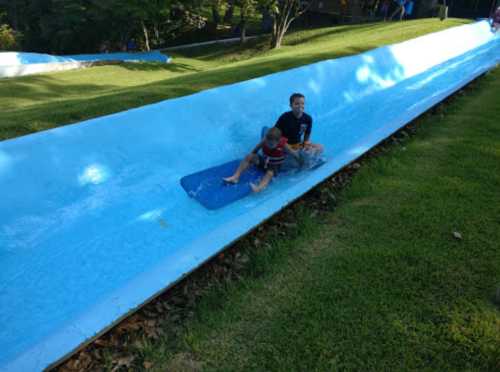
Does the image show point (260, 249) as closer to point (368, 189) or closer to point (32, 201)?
point (368, 189)

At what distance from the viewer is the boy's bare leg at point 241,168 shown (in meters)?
5.22

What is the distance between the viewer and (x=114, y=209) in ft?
15.7

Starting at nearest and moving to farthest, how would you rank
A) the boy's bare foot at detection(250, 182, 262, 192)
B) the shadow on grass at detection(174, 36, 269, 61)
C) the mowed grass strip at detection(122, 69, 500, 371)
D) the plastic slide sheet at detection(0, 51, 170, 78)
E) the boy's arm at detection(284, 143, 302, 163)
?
the mowed grass strip at detection(122, 69, 500, 371) < the boy's bare foot at detection(250, 182, 262, 192) < the boy's arm at detection(284, 143, 302, 163) < the plastic slide sheet at detection(0, 51, 170, 78) < the shadow on grass at detection(174, 36, 269, 61)

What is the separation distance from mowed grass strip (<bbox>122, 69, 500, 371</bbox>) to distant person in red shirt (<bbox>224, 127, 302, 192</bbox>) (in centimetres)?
89

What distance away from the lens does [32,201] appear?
430 cm

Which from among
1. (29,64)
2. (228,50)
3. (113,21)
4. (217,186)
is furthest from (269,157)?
(113,21)

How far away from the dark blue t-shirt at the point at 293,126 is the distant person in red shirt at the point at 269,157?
305 millimetres

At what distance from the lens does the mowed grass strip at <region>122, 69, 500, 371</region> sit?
8.99ft

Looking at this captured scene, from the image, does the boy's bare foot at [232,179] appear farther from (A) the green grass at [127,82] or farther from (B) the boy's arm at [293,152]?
(A) the green grass at [127,82]

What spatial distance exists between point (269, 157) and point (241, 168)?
425 mm

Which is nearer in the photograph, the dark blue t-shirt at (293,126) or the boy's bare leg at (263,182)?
the boy's bare leg at (263,182)

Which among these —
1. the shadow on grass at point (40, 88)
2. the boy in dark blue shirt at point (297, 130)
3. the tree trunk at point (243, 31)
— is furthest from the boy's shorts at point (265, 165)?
the tree trunk at point (243, 31)

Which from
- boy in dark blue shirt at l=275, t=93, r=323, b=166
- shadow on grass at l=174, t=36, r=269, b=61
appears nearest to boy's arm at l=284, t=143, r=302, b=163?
boy in dark blue shirt at l=275, t=93, r=323, b=166

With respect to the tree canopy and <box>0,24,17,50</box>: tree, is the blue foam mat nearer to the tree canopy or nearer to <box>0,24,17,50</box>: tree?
the tree canopy
